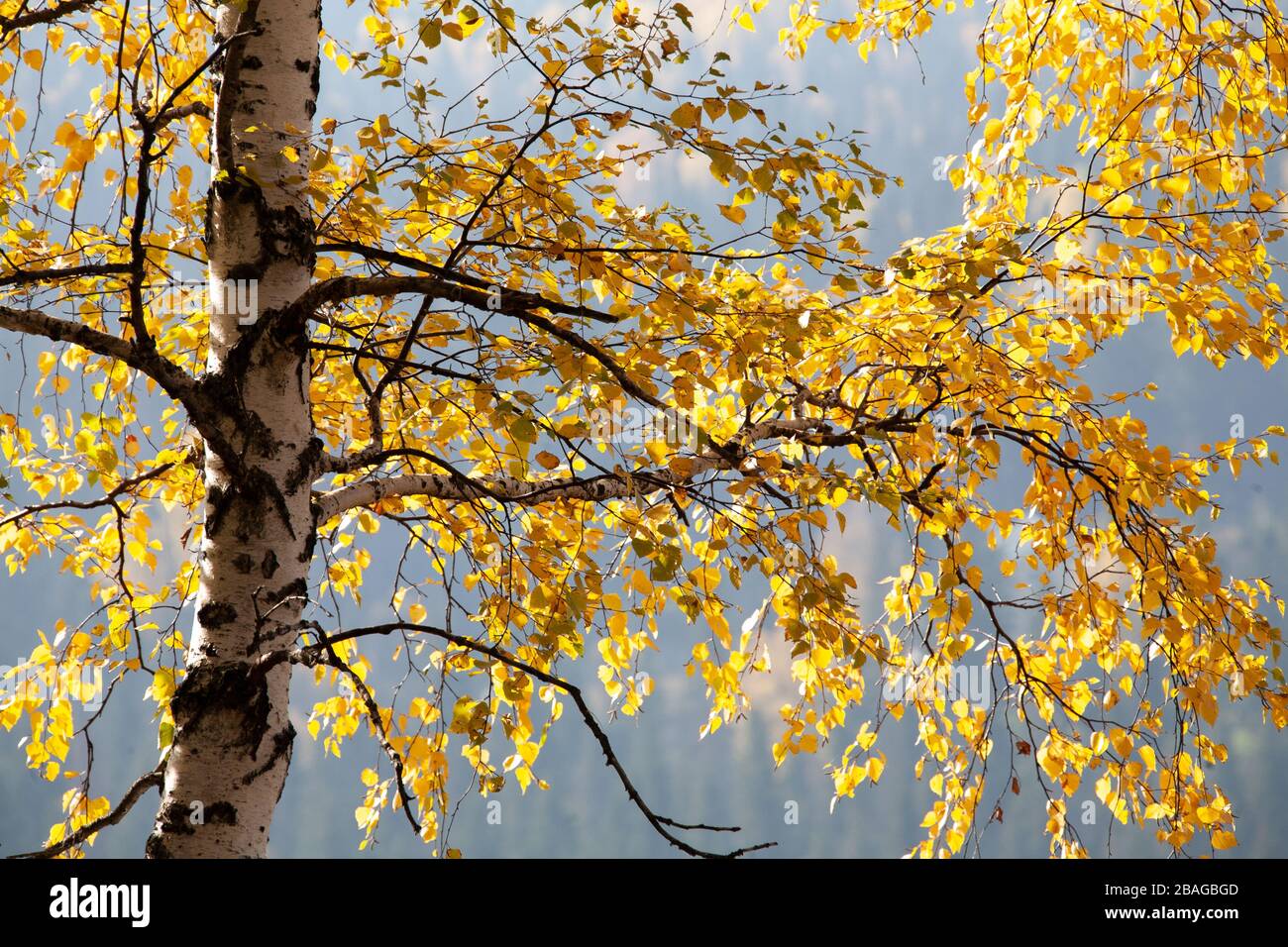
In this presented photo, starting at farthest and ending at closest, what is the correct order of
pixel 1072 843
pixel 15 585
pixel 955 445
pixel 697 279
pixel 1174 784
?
1. pixel 15 585
2. pixel 1072 843
3. pixel 1174 784
4. pixel 955 445
5. pixel 697 279

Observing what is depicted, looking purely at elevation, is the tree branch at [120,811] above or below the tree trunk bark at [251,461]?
below

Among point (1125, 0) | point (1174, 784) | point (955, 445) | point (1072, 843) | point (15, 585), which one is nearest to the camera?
point (955, 445)

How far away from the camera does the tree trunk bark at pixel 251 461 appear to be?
1453 millimetres

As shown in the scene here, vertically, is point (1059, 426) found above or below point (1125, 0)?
below

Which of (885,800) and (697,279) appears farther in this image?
(885,800)

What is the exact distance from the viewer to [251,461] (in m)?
1.54

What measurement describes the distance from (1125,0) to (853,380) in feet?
3.81

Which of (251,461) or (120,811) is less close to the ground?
(251,461)

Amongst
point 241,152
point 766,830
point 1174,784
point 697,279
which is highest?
point 241,152

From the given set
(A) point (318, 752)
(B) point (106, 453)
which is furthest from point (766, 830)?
(B) point (106, 453)

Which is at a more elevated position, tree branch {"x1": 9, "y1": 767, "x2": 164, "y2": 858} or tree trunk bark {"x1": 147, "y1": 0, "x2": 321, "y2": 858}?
tree trunk bark {"x1": 147, "y1": 0, "x2": 321, "y2": 858}

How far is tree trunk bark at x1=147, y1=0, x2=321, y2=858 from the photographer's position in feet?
4.77
